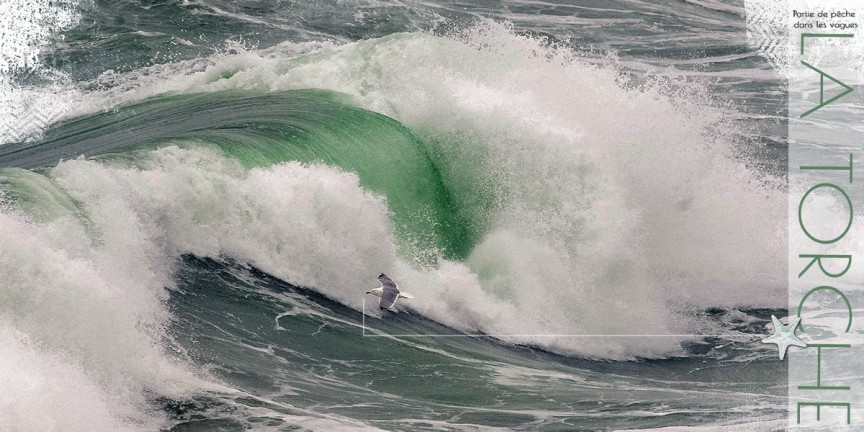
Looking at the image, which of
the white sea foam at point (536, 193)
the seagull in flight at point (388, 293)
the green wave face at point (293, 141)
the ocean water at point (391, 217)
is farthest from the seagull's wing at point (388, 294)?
the green wave face at point (293, 141)

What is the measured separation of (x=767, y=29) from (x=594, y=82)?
126 inches

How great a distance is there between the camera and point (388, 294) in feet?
39.3

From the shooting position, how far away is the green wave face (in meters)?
12.6

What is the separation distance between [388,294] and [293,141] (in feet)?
7.53

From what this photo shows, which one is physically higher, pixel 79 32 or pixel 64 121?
pixel 79 32

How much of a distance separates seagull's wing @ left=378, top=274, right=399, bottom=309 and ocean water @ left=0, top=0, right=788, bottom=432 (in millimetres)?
115

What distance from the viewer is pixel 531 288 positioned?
39.8 ft

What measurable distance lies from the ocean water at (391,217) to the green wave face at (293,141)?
0.12 feet

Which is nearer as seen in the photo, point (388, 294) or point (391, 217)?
point (388, 294)

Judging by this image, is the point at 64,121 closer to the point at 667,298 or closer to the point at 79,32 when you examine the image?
the point at 79,32

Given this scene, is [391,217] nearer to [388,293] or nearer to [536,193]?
[388,293]

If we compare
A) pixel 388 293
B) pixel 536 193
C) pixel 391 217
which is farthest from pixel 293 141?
pixel 536 193

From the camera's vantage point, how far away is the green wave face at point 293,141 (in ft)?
41.5

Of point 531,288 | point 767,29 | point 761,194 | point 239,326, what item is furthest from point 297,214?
point 767,29
